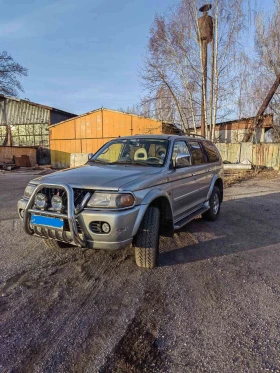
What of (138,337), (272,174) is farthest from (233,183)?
(138,337)

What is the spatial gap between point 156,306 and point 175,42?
19177mm

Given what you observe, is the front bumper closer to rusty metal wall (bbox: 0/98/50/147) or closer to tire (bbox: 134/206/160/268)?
tire (bbox: 134/206/160/268)

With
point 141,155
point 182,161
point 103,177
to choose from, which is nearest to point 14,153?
point 141,155

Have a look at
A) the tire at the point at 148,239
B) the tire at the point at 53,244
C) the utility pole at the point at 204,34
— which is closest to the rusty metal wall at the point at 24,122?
the utility pole at the point at 204,34

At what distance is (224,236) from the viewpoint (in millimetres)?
4820

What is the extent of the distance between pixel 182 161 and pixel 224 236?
1.76m

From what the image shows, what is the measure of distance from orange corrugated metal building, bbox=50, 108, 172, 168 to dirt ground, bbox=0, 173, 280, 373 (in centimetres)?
1631

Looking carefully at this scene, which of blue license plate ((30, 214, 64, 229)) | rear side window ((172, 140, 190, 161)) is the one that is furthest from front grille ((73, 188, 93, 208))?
rear side window ((172, 140, 190, 161))

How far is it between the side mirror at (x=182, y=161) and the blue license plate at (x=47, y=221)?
1986 millimetres

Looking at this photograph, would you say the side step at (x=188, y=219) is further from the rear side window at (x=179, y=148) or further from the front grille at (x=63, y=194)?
the front grille at (x=63, y=194)

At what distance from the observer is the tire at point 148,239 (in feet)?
10.4

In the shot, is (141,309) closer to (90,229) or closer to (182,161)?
(90,229)

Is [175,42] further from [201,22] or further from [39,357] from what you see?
[39,357]

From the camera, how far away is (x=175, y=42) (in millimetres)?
17844
